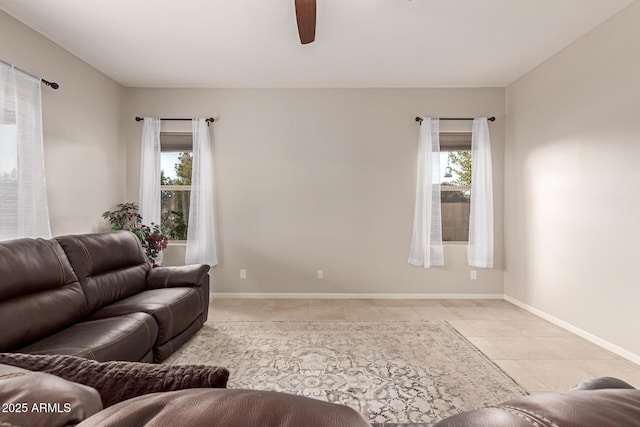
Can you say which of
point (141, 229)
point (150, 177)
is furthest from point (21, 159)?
point (150, 177)

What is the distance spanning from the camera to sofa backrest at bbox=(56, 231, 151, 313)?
2.45 metres

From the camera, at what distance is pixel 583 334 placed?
3.12 m

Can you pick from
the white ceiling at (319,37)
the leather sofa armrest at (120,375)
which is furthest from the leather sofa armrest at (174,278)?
the leather sofa armrest at (120,375)

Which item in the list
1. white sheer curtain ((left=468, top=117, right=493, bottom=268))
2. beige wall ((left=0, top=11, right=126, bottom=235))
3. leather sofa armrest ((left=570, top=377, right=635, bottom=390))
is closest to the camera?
leather sofa armrest ((left=570, top=377, right=635, bottom=390))

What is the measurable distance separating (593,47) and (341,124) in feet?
8.89

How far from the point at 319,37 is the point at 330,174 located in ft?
5.83

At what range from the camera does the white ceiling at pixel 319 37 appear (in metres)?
2.69

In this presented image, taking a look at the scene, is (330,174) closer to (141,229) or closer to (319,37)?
(319,37)

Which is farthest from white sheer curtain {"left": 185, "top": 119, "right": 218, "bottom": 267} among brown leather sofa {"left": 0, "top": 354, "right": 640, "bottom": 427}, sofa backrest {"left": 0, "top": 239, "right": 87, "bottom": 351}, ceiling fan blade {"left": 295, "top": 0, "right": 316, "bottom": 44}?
brown leather sofa {"left": 0, "top": 354, "right": 640, "bottom": 427}

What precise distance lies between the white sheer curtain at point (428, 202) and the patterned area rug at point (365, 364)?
111 cm

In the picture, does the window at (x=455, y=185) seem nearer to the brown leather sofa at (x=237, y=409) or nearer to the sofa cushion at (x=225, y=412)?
the brown leather sofa at (x=237, y=409)

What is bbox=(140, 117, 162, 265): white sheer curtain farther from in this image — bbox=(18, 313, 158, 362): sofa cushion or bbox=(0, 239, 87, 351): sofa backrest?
bbox=(18, 313, 158, 362): sofa cushion

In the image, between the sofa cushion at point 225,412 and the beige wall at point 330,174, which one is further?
the beige wall at point 330,174

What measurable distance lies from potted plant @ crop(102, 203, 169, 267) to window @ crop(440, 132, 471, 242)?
12.5 ft
